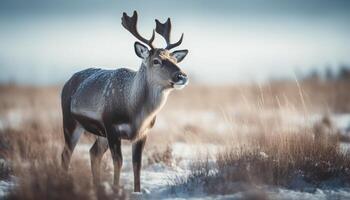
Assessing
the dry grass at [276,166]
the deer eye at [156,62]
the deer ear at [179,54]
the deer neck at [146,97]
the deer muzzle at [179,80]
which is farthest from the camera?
the deer ear at [179,54]

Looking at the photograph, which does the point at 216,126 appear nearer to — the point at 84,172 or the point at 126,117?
the point at 126,117

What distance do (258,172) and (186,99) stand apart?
2116cm

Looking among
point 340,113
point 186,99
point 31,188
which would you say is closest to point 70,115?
point 31,188

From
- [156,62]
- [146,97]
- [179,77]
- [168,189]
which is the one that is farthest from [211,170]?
[156,62]

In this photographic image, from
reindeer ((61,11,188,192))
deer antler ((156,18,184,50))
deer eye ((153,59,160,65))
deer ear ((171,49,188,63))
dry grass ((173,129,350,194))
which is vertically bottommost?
dry grass ((173,129,350,194))

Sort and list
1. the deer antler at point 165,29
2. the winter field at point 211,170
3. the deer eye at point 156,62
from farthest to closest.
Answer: the deer antler at point 165,29 < the deer eye at point 156,62 < the winter field at point 211,170

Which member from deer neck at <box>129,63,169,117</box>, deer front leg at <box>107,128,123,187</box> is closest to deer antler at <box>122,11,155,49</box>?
deer neck at <box>129,63,169,117</box>

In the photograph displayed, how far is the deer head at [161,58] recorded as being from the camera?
29.4 ft

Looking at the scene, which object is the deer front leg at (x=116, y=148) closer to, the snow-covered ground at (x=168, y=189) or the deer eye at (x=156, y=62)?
the snow-covered ground at (x=168, y=189)

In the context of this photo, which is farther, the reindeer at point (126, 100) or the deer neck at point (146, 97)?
the deer neck at point (146, 97)

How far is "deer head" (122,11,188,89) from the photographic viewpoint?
896 cm

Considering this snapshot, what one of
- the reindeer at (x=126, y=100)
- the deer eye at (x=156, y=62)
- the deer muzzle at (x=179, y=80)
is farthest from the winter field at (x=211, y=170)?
the deer eye at (x=156, y=62)

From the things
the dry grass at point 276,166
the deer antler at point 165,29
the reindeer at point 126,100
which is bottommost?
the dry grass at point 276,166

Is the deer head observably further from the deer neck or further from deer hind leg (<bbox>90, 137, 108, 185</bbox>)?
deer hind leg (<bbox>90, 137, 108, 185</bbox>)
